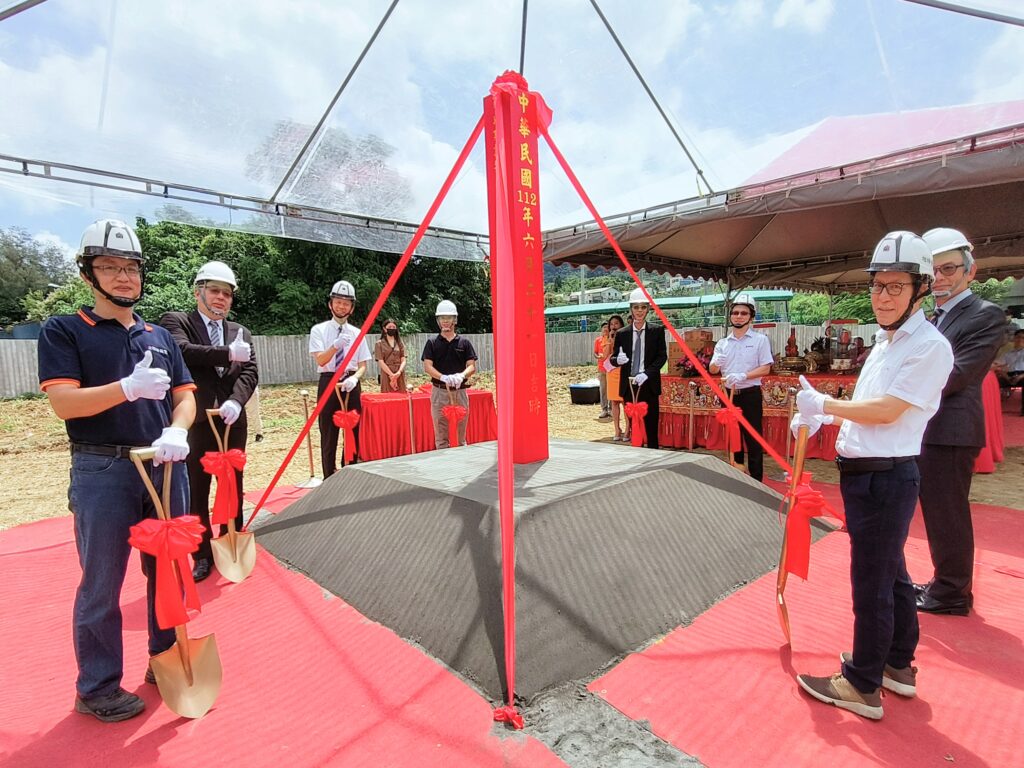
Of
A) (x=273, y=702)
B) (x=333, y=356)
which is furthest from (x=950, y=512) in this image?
(x=333, y=356)

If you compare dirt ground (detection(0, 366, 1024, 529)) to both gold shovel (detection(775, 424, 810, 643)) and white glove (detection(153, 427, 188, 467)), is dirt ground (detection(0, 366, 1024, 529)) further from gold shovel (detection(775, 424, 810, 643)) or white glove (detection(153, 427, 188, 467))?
white glove (detection(153, 427, 188, 467))

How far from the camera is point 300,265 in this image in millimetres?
17672

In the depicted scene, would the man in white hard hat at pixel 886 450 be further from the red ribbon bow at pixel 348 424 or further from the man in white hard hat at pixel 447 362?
the man in white hard hat at pixel 447 362

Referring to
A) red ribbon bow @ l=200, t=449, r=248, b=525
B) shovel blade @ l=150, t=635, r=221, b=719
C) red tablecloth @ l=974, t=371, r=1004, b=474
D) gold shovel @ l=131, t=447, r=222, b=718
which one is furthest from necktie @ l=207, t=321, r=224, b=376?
red tablecloth @ l=974, t=371, r=1004, b=474

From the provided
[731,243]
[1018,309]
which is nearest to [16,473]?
[731,243]

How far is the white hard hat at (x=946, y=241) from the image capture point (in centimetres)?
225

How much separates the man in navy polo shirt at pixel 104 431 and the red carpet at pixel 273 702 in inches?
6.9

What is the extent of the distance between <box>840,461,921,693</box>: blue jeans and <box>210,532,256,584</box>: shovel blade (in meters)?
2.93

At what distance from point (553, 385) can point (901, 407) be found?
1323 cm

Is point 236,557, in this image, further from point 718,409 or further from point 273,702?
point 718,409

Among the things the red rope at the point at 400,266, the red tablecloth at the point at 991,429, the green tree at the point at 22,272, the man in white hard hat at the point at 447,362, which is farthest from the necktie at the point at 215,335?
the green tree at the point at 22,272

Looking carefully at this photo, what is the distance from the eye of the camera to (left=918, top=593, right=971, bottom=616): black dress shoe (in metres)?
2.40

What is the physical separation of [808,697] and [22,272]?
36155 millimetres

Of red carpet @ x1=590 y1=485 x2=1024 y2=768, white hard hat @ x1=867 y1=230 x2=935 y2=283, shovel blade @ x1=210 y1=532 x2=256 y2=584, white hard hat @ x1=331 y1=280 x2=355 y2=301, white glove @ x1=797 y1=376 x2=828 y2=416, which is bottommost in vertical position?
red carpet @ x1=590 y1=485 x2=1024 y2=768
